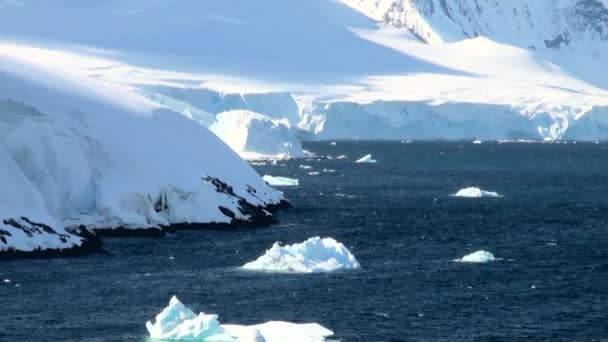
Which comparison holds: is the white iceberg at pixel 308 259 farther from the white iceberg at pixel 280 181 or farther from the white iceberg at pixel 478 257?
the white iceberg at pixel 280 181

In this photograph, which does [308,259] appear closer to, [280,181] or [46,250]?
[46,250]

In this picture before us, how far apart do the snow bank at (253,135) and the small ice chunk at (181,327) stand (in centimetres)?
8858

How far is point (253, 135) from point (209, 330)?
305 ft

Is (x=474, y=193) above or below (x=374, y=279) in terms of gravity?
below

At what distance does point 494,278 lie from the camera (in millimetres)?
52094

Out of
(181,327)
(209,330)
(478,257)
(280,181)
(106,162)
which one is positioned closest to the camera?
(209,330)

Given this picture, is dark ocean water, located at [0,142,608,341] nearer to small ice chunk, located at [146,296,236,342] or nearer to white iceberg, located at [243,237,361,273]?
small ice chunk, located at [146,296,236,342]

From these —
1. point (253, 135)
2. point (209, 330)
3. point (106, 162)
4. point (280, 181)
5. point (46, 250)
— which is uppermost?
point (106, 162)

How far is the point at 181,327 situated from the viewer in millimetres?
39844

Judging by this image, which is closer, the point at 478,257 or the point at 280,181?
the point at 478,257

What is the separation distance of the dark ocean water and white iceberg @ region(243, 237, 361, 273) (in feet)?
3.61

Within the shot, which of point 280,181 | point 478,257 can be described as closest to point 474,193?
point 280,181

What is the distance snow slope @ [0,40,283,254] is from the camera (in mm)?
64688

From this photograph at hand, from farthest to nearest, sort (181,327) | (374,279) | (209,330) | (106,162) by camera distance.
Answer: (106,162), (374,279), (181,327), (209,330)
